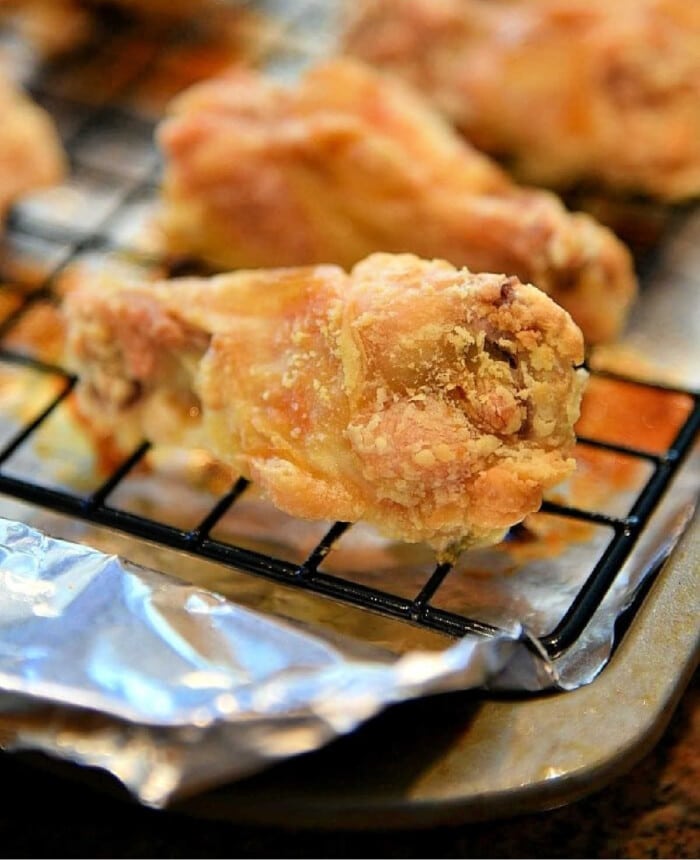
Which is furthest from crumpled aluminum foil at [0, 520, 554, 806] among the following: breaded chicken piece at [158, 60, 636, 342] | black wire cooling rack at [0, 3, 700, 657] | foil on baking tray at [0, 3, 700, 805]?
breaded chicken piece at [158, 60, 636, 342]

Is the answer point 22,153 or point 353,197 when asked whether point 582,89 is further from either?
point 22,153

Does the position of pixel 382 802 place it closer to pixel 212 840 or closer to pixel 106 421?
pixel 212 840

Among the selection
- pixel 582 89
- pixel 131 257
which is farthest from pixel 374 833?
pixel 582 89

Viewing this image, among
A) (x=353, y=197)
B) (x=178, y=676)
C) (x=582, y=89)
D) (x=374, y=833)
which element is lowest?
(x=374, y=833)

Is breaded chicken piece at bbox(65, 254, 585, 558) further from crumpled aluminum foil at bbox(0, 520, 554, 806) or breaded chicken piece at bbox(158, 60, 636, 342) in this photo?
breaded chicken piece at bbox(158, 60, 636, 342)

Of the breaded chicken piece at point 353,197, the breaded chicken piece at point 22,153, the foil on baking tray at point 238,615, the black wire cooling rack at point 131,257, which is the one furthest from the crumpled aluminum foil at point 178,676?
the breaded chicken piece at point 22,153

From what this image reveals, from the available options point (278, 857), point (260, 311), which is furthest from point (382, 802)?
point (260, 311)

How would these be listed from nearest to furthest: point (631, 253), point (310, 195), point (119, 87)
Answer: point (310, 195)
point (631, 253)
point (119, 87)
